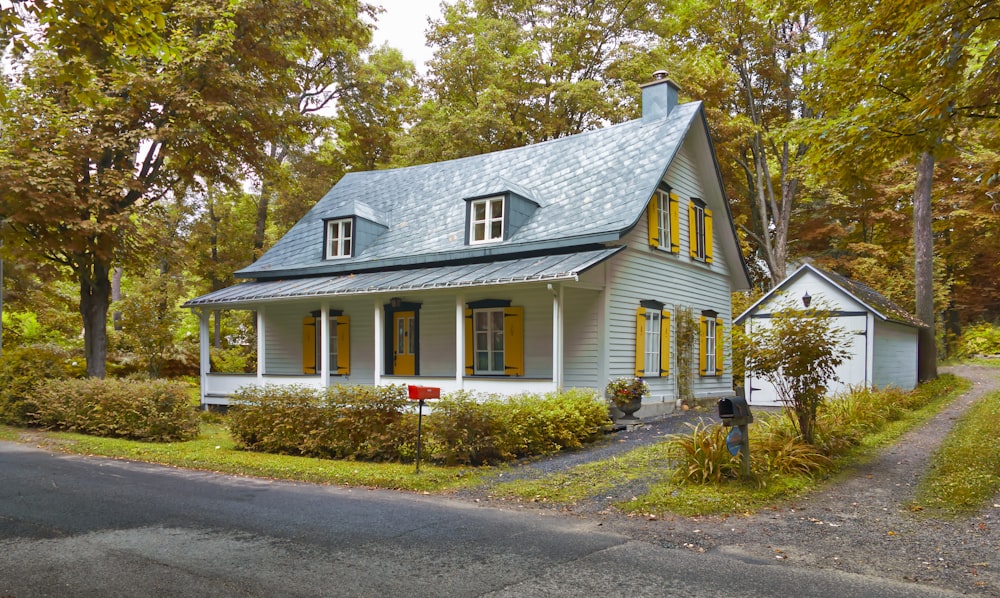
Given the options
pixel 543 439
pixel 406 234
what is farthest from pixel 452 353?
pixel 543 439

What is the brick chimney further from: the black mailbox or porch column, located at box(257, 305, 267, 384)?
the black mailbox

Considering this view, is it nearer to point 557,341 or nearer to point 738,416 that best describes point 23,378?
point 557,341

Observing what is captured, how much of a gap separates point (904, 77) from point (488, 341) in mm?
9517

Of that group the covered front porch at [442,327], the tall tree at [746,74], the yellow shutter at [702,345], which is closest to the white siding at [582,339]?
the covered front porch at [442,327]

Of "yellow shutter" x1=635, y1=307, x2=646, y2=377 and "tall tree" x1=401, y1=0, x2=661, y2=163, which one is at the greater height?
"tall tree" x1=401, y1=0, x2=661, y2=163

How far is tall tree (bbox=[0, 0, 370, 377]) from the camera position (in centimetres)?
1533

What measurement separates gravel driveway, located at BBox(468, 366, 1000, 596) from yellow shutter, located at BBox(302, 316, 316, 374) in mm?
12318

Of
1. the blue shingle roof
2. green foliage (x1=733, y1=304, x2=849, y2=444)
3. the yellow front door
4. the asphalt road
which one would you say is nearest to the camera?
the asphalt road

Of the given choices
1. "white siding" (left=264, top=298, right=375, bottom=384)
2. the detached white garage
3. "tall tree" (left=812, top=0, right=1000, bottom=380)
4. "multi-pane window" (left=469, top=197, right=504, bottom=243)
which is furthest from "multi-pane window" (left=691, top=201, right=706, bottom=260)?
"white siding" (left=264, top=298, right=375, bottom=384)

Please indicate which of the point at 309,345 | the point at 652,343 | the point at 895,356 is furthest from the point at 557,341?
the point at 895,356

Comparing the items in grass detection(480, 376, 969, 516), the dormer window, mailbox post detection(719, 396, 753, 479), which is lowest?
grass detection(480, 376, 969, 516)

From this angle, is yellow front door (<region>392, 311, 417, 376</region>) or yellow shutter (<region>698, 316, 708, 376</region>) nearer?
yellow front door (<region>392, 311, 417, 376</region>)

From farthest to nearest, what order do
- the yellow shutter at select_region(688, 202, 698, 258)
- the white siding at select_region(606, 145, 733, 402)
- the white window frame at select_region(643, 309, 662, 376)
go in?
1. the yellow shutter at select_region(688, 202, 698, 258)
2. the white window frame at select_region(643, 309, 662, 376)
3. the white siding at select_region(606, 145, 733, 402)

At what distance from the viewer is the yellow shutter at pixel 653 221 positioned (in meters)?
15.5
